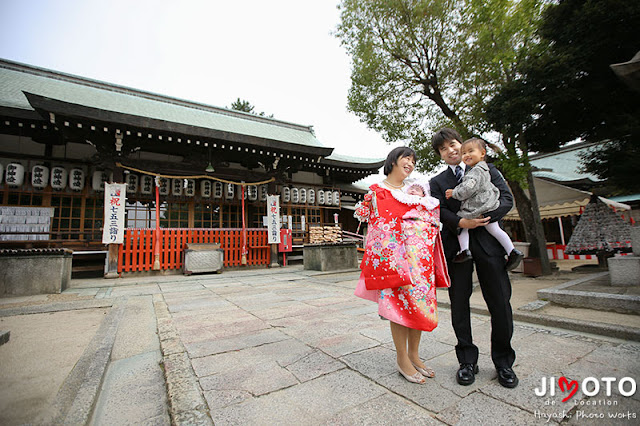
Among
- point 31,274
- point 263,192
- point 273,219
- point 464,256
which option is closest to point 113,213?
point 31,274

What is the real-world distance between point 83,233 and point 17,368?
774cm

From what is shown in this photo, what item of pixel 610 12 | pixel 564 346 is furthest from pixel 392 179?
pixel 610 12

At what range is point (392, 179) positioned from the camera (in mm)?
2059

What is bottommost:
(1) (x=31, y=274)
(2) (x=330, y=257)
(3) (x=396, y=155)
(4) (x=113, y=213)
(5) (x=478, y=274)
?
(2) (x=330, y=257)

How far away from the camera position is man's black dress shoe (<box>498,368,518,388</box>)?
1.68 meters

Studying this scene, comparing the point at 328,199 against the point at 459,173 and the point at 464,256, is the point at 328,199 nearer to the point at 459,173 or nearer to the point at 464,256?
the point at 459,173

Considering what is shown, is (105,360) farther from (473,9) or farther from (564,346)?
(473,9)

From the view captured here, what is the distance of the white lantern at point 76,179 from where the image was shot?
8.01 meters

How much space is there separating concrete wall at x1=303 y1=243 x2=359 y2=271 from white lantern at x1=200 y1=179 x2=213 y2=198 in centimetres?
389

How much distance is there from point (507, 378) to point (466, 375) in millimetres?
226

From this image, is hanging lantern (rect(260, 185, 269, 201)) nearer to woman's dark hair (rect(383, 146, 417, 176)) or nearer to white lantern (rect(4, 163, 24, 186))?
white lantern (rect(4, 163, 24, 186))

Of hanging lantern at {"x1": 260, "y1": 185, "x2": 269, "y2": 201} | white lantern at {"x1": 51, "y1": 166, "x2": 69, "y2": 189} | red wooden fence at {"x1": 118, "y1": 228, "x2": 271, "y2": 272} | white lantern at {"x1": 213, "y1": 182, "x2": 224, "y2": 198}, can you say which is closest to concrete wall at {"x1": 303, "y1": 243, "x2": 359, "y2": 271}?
red wooden fence at {"x1": 118, "y1": 228, "x2": 271, "y2": 272}

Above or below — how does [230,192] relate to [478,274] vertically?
above

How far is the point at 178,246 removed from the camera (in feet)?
27.9
